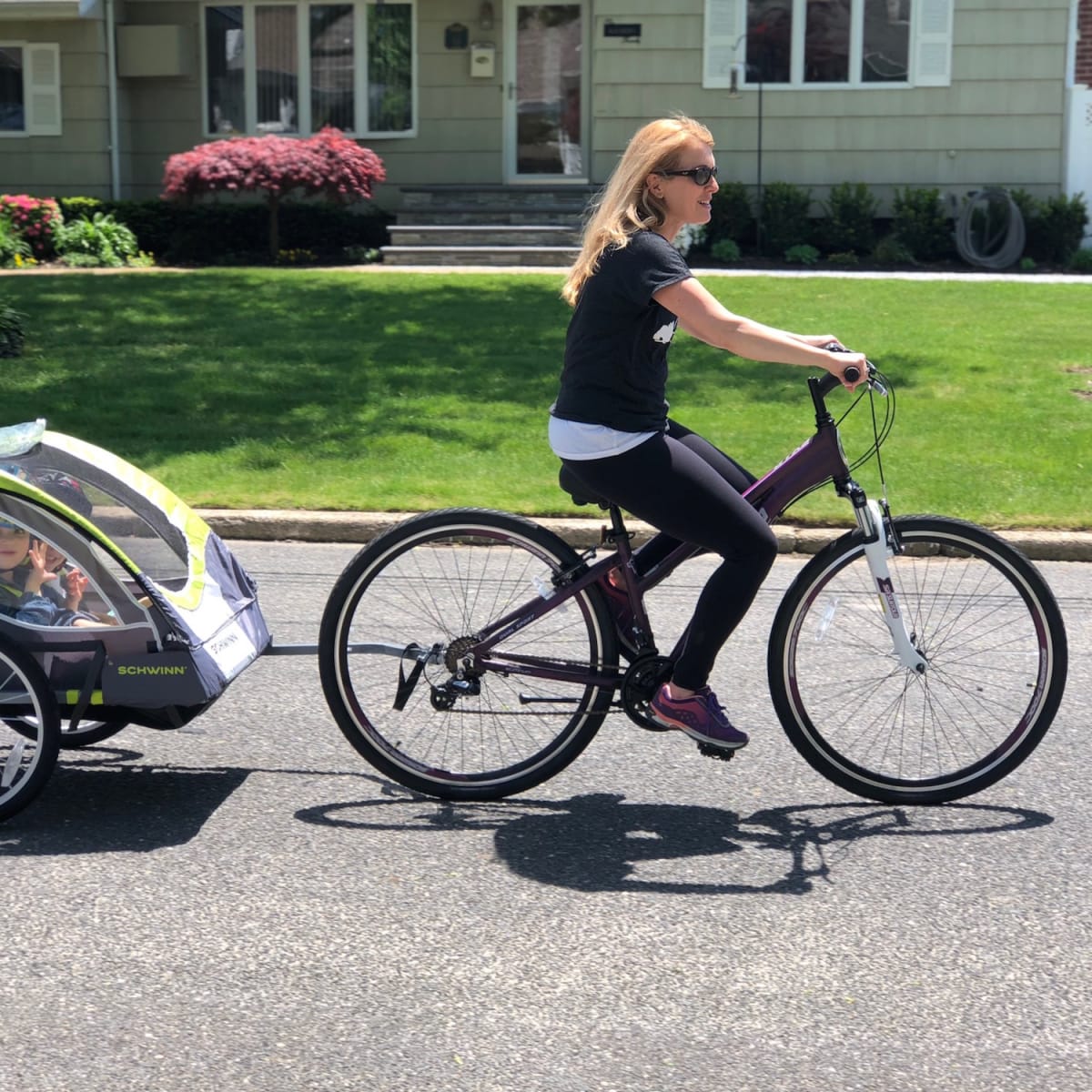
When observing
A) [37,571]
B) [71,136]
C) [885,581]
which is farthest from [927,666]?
[71,136]

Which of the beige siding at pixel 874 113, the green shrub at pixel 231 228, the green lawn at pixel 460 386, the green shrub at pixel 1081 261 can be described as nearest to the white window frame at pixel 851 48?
the beige siding at pixel 874 113

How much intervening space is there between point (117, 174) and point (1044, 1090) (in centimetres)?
2114

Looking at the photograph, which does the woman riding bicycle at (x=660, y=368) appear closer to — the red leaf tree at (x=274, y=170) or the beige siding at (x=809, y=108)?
the red leaf tree at (x=274, y=170)

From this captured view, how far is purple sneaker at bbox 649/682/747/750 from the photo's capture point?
14.8 feet

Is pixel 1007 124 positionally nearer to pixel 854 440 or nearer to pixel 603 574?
pixel 854 440

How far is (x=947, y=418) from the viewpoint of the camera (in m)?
10.6

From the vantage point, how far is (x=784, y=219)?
19.8 m

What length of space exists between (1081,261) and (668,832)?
1660cm

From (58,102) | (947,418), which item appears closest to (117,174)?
(58,102)

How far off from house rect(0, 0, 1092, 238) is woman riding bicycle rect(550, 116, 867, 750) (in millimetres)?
16799

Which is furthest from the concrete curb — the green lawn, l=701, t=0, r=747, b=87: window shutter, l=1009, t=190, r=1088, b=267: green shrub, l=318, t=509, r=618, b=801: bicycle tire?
l=701, t=0, r=747, b=87: window shutter

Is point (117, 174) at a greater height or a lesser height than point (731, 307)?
greater

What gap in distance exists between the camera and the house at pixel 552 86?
20516 millimetres

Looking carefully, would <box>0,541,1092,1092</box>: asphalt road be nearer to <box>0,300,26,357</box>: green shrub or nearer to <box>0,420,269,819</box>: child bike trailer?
<box>0,420,269,819</box>: child bike trailer
